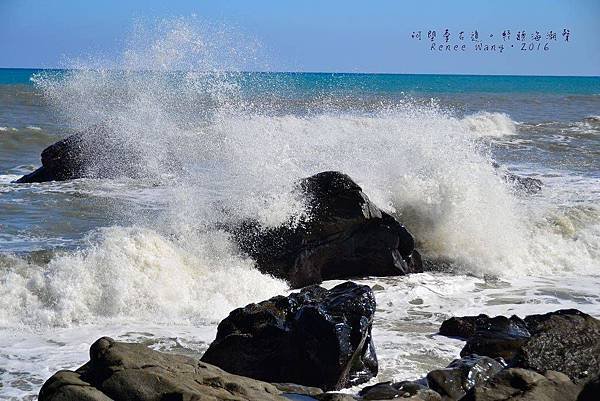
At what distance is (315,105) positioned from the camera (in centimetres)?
3600

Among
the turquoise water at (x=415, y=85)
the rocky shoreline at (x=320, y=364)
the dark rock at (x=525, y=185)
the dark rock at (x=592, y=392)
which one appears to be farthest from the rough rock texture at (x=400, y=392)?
the turquoise water at (x=415, y=85)

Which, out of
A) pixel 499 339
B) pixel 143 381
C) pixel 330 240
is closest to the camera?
pixel 143 381

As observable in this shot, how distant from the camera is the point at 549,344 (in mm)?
5797

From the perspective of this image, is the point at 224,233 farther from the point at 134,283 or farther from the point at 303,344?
the point at 303,344

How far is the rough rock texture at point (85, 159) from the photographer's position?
599 inches

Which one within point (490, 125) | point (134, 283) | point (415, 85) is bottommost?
point (134, 283)

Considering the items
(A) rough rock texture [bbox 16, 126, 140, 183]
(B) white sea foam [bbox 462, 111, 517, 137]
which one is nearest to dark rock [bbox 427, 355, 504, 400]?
(A) rough rock texture [bbox 16, 126, 140, 183]

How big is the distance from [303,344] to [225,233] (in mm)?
3841

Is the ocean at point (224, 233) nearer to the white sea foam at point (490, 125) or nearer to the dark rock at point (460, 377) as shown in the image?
the dark rock at point (460, 377)

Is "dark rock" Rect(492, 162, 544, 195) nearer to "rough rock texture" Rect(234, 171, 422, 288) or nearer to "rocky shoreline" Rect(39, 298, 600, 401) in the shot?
"rough rock texture" Rect(234, 171, 422, 288)

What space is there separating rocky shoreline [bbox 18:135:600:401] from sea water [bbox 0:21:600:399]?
11.9 inches

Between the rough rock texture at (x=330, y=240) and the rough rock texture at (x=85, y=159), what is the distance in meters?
6.59

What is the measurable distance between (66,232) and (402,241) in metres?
4.34

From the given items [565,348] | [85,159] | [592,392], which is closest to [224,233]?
[565,348]
